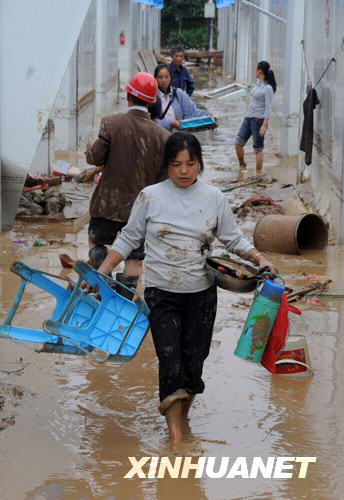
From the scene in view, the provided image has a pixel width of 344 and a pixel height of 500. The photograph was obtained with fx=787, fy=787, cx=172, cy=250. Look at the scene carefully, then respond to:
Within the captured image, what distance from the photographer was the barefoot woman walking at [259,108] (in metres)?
12.2

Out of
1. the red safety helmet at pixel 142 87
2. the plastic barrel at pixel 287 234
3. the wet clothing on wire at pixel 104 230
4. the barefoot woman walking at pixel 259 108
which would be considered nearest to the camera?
the red safety helmet at pixel 142 87

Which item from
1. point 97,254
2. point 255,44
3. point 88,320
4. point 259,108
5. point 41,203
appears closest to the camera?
point 88,320

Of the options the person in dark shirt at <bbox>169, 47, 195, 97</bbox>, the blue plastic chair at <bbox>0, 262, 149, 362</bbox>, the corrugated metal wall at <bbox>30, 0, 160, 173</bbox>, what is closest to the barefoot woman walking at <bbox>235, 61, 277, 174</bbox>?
the person in dark shirt at <bbox>169, 47, 195, 97</bbox>

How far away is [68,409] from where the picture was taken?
444 cm

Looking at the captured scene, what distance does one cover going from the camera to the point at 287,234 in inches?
314

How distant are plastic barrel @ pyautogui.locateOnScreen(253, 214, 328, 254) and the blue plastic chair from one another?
4.12 metres

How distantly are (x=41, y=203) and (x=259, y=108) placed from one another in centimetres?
466

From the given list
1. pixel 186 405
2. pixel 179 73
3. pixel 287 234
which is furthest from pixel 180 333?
pixel 179 73

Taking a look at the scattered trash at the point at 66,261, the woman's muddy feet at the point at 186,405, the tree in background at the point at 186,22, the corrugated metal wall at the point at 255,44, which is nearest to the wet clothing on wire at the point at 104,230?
the scattered trash at the point at 66,261

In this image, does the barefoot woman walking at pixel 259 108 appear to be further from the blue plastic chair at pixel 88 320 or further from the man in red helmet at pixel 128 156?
the blue plastic chair at pixel 88 320

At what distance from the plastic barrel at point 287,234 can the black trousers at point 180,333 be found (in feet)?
13.1

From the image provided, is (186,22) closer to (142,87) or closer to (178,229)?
(142,87)

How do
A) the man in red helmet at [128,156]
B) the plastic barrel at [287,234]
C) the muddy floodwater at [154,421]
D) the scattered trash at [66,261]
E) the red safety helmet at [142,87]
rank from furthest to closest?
the plastic barrel at [287,234] → the scattered trash at [66,261] → the man in red helmet at [128,156] → the red safety helmet at [142,87] → the muddy floodwater at [154,421]

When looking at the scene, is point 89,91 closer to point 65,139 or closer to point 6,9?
point 65,139
